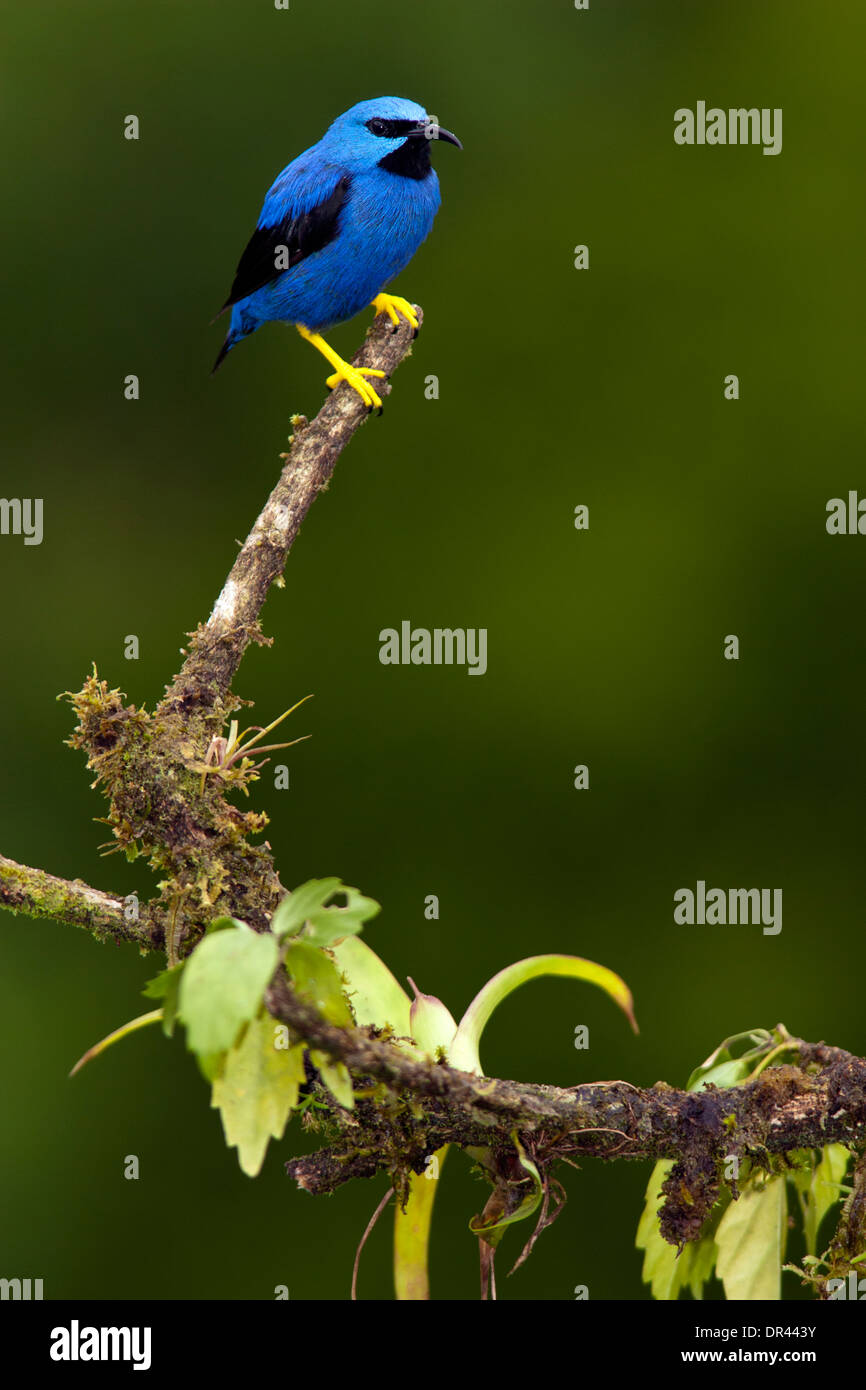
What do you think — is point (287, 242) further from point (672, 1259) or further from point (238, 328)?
point (672, 1259)

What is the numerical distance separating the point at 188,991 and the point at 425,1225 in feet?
2.21

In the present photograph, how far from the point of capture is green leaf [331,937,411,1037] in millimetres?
1342

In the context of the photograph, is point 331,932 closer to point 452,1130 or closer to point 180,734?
point 452,1130

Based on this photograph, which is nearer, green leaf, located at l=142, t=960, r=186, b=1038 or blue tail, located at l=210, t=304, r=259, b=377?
green leaf, located at l=142, t=960, r=186, b=1038

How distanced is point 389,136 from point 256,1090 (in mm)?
2329

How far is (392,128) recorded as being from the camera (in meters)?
2.77

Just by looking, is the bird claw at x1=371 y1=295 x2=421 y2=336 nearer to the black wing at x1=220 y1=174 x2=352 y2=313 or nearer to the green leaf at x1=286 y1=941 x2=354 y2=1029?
the black wing at x1=220 y1=174 x2=352 y2=313

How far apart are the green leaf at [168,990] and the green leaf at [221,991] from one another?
0.09 m

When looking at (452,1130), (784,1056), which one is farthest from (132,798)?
(784,1056)

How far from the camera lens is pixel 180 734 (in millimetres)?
1528

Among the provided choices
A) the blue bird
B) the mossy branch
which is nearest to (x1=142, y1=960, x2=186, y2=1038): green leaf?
the mossy branch

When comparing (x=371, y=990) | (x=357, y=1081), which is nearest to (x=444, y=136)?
(x=371, y=990)
